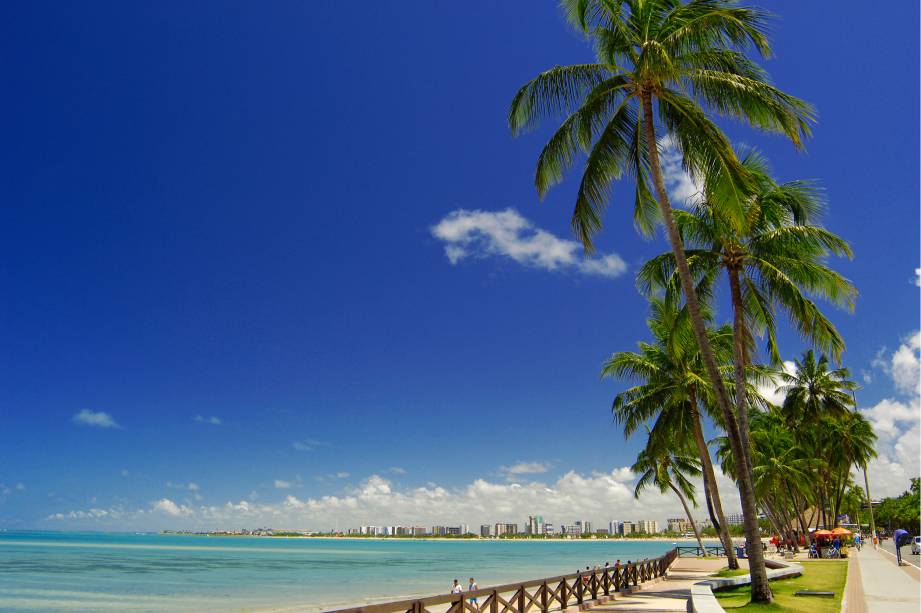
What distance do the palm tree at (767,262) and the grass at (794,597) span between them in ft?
11.3

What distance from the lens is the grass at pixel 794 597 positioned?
41.3 feet

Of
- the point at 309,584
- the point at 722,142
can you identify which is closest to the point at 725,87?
the point at 722,142

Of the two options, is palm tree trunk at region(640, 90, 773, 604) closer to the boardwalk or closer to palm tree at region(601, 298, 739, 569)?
the boardwalk

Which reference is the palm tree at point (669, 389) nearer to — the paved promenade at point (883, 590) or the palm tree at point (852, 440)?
the paved promenade at point (883, 590)

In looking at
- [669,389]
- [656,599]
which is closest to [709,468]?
[669,389]

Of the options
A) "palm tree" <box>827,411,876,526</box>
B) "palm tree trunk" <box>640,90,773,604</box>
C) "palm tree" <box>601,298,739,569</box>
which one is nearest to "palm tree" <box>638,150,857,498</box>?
"palm tree trunk" <box>640,90,773,604</box>

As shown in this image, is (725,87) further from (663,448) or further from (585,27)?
(663,448)

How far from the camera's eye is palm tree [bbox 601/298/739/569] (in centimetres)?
2383

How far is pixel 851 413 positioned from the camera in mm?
46031

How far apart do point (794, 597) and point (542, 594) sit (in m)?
6.15

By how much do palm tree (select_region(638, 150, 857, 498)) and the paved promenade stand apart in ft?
15.3

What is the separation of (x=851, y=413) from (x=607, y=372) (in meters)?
31.2

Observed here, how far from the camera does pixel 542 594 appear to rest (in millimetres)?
14539

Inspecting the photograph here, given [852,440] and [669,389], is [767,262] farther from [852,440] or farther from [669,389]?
[852,440]
